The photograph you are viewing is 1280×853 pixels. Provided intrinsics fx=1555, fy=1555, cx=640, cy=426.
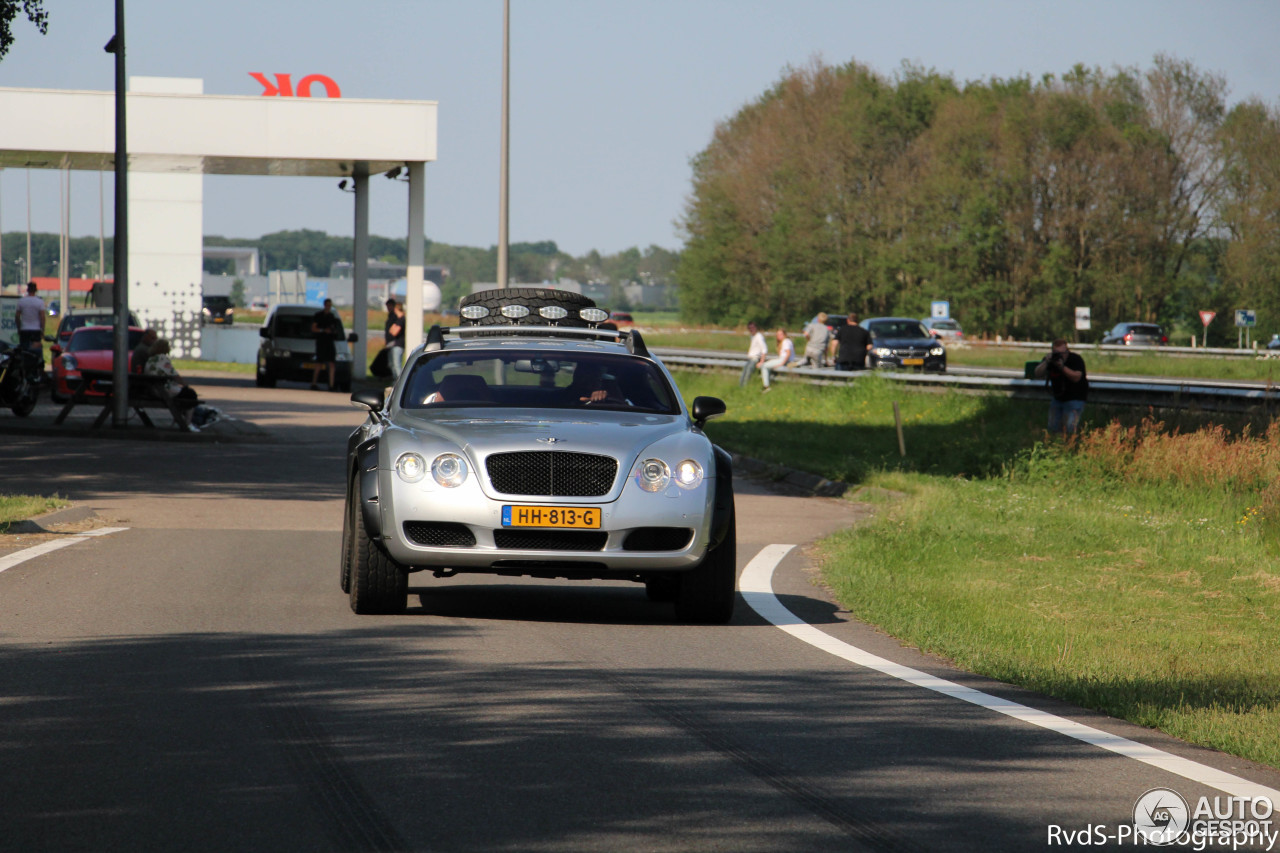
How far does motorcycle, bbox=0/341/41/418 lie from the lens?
2384cm

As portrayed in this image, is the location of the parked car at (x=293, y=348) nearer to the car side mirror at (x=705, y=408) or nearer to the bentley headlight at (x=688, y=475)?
the car side mirror at (x=705, y=408)

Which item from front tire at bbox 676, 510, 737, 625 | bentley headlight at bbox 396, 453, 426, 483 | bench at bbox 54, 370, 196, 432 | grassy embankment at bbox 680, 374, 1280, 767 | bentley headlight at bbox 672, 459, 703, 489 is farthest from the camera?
bench at bbox 54, 370, 196, 432

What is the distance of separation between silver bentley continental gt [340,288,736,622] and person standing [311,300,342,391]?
2623 cm

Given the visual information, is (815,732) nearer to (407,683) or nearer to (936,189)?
(407,683)

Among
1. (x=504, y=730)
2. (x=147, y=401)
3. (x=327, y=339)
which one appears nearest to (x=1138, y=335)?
(x=327, y=339)

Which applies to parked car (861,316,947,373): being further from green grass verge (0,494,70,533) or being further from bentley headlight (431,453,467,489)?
bentley headlight (431,453,467,489)

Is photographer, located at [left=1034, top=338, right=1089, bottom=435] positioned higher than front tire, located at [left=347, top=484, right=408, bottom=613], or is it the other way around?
photographer, located at [left=1034, top=338, right=1089, bottom=435]

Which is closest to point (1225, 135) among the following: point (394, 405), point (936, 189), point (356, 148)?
point (936, 189)

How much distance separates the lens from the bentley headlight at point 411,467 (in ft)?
27.3

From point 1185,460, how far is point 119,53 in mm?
15494

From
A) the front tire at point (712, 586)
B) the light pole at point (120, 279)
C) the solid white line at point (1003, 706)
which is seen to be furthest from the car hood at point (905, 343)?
the front tire at point (712, 586)

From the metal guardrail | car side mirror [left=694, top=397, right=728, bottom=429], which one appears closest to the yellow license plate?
car side mirror [left=694, top=397, right=728, bottom=429]

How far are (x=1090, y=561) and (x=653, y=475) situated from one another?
4.81m

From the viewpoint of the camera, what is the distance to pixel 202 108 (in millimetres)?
38344
